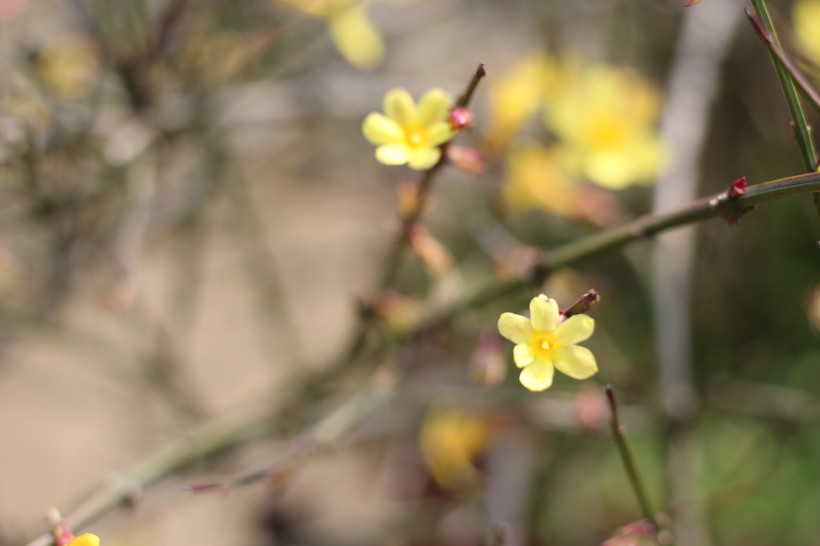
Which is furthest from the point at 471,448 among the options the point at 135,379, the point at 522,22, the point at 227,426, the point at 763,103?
the point at 522,22

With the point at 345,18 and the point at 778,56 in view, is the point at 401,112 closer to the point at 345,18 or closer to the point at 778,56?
the point at 778,56

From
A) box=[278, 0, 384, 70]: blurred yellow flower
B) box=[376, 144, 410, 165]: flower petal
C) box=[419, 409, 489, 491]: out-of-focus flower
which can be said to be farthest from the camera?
box=[419, 409, 489, 491]: out-of-focus flower

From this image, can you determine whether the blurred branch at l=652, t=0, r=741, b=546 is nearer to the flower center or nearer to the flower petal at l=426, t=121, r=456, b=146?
the flower center

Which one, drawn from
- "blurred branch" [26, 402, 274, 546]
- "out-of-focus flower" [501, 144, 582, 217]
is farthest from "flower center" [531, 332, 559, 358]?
"out-of-focus flower" [501, 144, 582, 217]

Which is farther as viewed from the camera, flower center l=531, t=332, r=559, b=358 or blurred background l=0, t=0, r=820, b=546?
blurred background l=0, t=0, r=820, b=546

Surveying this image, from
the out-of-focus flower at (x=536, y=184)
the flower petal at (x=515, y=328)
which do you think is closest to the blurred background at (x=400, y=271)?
the out-of-focus flower at (x=536, y=184)

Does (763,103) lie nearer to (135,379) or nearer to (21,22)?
(135,379)
